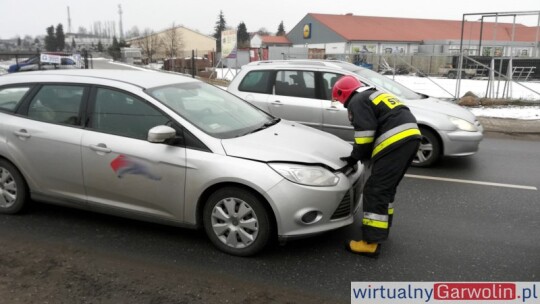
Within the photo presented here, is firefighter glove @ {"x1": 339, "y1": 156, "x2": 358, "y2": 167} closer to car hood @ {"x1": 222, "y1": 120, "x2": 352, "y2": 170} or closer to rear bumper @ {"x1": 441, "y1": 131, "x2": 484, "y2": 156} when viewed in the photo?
car hood @ {"x1": 222, "y1": 120, "x2": 352, "y2": 170}

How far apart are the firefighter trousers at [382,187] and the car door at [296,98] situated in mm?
3537

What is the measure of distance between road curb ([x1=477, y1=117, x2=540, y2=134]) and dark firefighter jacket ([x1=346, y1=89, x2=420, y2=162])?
7276 mm

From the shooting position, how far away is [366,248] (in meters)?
3.75

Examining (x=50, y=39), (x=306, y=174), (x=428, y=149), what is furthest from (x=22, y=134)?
(x=50, y=39)

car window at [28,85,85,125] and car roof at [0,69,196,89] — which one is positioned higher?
car roof at [0,69,196,89]

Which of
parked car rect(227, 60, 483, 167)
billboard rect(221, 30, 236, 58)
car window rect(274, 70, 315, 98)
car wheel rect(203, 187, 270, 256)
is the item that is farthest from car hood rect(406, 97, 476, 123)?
billboard rect(221, 30, 236, 58)

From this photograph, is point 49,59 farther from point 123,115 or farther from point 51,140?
point 123,115

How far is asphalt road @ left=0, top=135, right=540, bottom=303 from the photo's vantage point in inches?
136

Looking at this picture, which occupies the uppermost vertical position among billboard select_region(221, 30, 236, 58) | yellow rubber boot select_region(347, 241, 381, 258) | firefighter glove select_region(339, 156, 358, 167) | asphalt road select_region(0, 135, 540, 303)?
billboard select_region(221, 30, 236, 58)

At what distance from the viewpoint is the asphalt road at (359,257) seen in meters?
3.46

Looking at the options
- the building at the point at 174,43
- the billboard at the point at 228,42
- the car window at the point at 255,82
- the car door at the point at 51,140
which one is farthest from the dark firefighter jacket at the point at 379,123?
the building at the point at 174,43

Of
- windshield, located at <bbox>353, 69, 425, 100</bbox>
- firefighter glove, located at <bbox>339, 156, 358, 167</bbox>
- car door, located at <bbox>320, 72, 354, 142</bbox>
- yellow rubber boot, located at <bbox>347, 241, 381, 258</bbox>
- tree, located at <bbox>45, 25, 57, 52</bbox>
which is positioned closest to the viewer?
yellow rubber boot, located at <bbox>347, 241, 381, 258</bbox>

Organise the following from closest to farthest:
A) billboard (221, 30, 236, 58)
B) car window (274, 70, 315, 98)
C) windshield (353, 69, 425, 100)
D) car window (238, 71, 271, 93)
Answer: windshield (353, 69, 425, 100) < car window (274, 70, 315, 98) < car window (238, 71, 271, 93) < billboard (221, 30, 236, 58)

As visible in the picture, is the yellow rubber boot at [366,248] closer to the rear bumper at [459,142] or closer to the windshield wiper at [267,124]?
the windshield wiper at [267,124]
